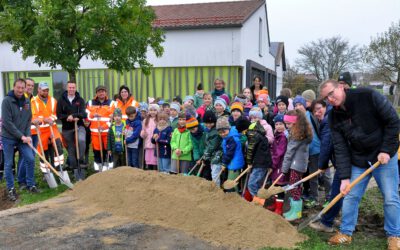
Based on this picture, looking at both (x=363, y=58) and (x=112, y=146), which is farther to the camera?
(x=363, y=58)

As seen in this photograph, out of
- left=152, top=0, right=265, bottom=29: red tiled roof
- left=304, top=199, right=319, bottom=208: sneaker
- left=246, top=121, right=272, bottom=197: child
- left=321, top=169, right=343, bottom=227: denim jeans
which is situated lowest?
left=304, top=199, right=319, bottom=208: sneaker

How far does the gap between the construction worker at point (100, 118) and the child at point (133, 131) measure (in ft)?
1.40

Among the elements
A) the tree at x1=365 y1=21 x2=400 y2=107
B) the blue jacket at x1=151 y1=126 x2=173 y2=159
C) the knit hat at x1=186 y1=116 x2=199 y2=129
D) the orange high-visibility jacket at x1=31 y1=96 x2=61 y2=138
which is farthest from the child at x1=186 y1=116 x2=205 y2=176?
the tree at x1=365 y1=21 x2=400 y2=107

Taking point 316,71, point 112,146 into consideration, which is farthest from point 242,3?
point 316,71

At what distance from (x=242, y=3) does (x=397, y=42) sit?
675 inches

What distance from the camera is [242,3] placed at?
1698 centimetres

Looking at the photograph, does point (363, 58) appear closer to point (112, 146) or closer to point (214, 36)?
point (214, 36)

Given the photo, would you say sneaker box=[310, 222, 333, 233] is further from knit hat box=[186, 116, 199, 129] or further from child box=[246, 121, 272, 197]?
knit hat box=[186, 116, 199, 129]

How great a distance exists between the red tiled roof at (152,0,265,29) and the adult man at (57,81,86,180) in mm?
7254

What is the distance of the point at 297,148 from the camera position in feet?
18.2

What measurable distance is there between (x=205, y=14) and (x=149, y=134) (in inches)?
379

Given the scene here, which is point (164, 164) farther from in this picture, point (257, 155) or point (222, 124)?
point (257, 155)

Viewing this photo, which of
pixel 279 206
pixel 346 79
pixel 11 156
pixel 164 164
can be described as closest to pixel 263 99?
pixel 346 79

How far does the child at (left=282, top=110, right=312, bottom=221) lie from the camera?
217 inches
